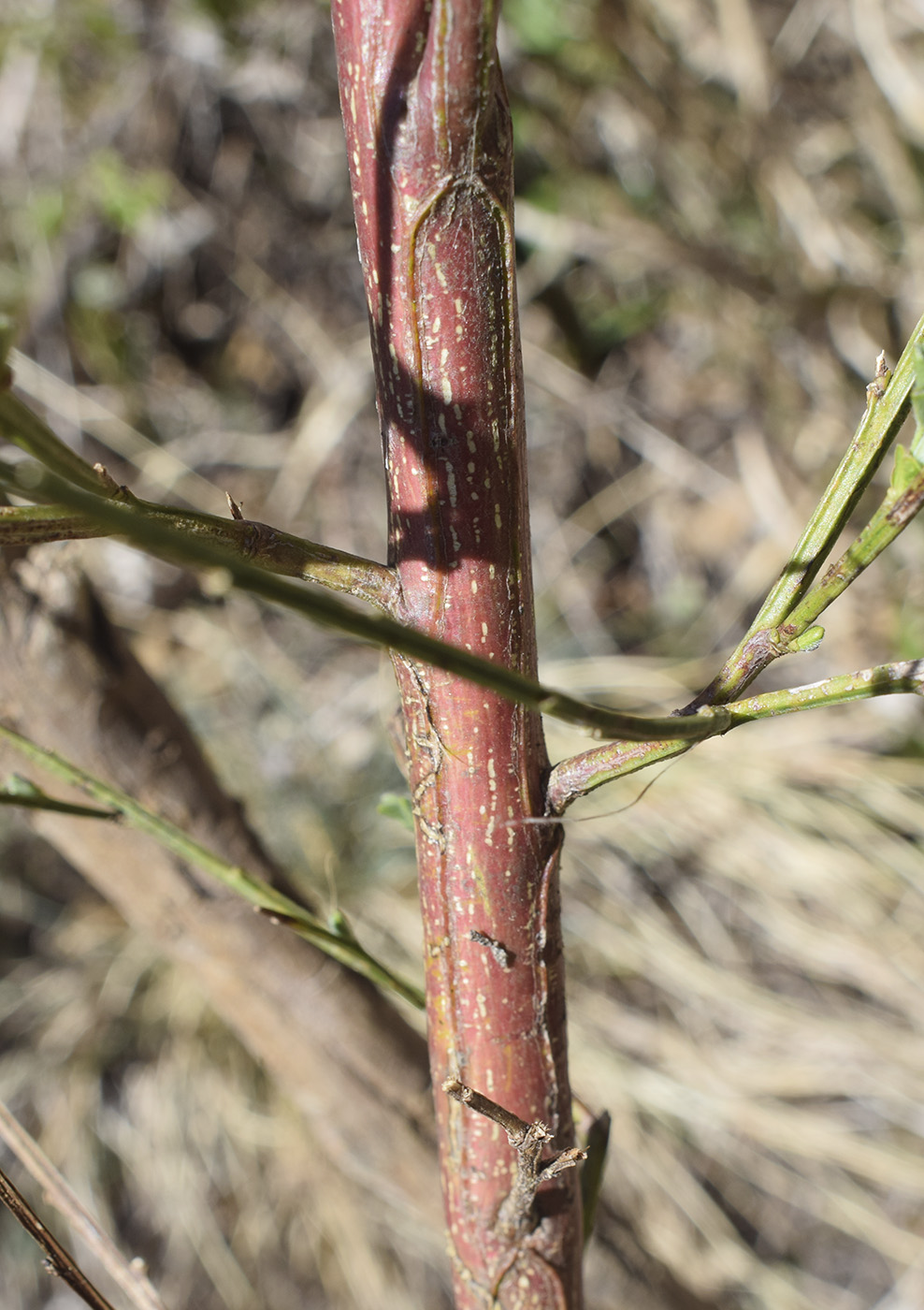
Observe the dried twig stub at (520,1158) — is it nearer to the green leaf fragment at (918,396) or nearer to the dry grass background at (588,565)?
the green leaf fragment at (918,396)

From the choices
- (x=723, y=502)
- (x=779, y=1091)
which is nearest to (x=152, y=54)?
(x=723, y=502)

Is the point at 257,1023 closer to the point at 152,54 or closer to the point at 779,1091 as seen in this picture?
the point at 779,1091

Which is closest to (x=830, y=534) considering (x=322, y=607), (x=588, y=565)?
(x=322, y=607)

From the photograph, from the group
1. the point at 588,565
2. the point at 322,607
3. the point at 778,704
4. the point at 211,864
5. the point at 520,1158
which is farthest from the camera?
the point at 588,565

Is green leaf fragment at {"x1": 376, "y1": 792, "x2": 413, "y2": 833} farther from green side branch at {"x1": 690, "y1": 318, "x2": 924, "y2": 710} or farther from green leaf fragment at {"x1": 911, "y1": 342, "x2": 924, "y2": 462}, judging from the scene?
green leaf fragment at {"x1": 911, "y1": 342, "x2": 924, "y2": 462}

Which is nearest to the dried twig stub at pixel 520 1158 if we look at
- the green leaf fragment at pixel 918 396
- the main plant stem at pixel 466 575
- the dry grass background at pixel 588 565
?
the main plant stem at pixel 466 575

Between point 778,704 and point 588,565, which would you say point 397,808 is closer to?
point 778,704
